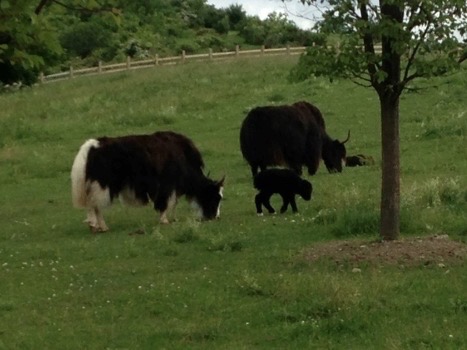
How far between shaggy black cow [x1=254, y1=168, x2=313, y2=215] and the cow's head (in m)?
5.24

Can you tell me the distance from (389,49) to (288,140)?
8.26 meters

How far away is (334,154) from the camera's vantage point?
2084 centimetres

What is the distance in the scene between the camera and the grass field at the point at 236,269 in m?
8.51

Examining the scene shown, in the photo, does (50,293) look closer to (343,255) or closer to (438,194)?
(343,255)

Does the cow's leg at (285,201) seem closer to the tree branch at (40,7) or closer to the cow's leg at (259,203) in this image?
the cow's leg at (259,203)

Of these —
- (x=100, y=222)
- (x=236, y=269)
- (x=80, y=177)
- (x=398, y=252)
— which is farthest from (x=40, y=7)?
(x=100, y=222)

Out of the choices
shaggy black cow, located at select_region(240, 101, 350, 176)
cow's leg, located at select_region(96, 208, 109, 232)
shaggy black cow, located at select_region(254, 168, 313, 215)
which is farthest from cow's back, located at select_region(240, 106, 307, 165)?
cow's leg, located at select_region(96, 208, 109, 232)

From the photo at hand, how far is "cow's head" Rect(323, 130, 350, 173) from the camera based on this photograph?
20.8 meters

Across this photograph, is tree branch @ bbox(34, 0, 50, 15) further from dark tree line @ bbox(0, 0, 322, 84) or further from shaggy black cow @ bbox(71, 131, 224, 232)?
dark tree line @ bbox(0, 0, 322, 84)

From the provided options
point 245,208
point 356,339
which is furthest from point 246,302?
point 245,208

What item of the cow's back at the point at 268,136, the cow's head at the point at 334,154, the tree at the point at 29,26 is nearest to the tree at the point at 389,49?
the tree at the point at 29,26

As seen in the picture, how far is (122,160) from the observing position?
1521 cm

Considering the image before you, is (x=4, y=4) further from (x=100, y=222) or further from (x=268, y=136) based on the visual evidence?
(x=268, y=136)

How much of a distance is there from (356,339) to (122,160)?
7.71m
